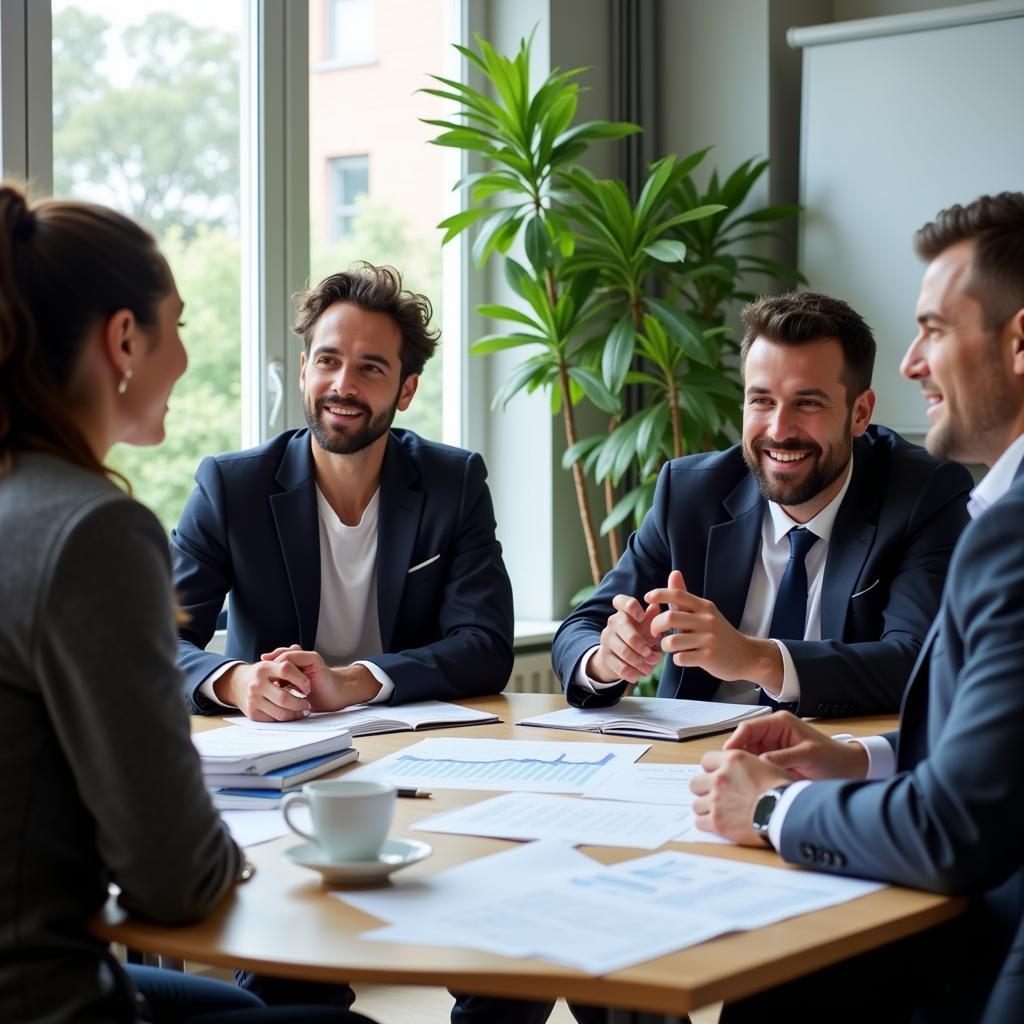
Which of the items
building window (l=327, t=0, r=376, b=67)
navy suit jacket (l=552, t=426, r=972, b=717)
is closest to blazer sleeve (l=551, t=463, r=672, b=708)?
navy suit jacket (l=552, t=426, r=972, b=717)

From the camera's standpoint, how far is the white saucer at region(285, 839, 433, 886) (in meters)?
1.42

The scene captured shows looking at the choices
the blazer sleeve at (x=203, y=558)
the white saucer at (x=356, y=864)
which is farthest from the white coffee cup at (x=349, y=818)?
the blazer sleeve at (x=203, y=558)

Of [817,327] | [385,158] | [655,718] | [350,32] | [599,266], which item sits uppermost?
[350,32]

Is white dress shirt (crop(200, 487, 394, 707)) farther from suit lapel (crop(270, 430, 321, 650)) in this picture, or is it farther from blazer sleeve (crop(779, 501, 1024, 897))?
blazer sleeve (crop(779, 501, 1024, 897))

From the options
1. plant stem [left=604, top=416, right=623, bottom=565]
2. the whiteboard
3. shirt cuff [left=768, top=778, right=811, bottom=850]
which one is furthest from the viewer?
plant stem [left=604, top=416, right=623, bottom=565]

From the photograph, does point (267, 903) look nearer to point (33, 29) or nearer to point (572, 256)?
point (33, 29)

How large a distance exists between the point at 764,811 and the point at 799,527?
1259mm

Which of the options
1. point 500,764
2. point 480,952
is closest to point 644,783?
point 500,764

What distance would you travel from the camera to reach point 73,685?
4.18ft

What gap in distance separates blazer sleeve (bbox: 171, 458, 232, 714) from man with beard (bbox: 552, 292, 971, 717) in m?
0.70

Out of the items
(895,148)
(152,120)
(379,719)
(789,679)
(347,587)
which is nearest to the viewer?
(379,719)

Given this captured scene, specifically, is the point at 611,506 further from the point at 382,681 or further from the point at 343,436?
the point at 382,681

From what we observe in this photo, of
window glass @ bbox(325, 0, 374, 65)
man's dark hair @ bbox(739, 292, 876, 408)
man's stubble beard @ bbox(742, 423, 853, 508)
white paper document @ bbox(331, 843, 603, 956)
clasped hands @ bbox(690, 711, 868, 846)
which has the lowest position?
white paper document @ bbox(331, 843, 603, 956)

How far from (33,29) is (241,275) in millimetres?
904
